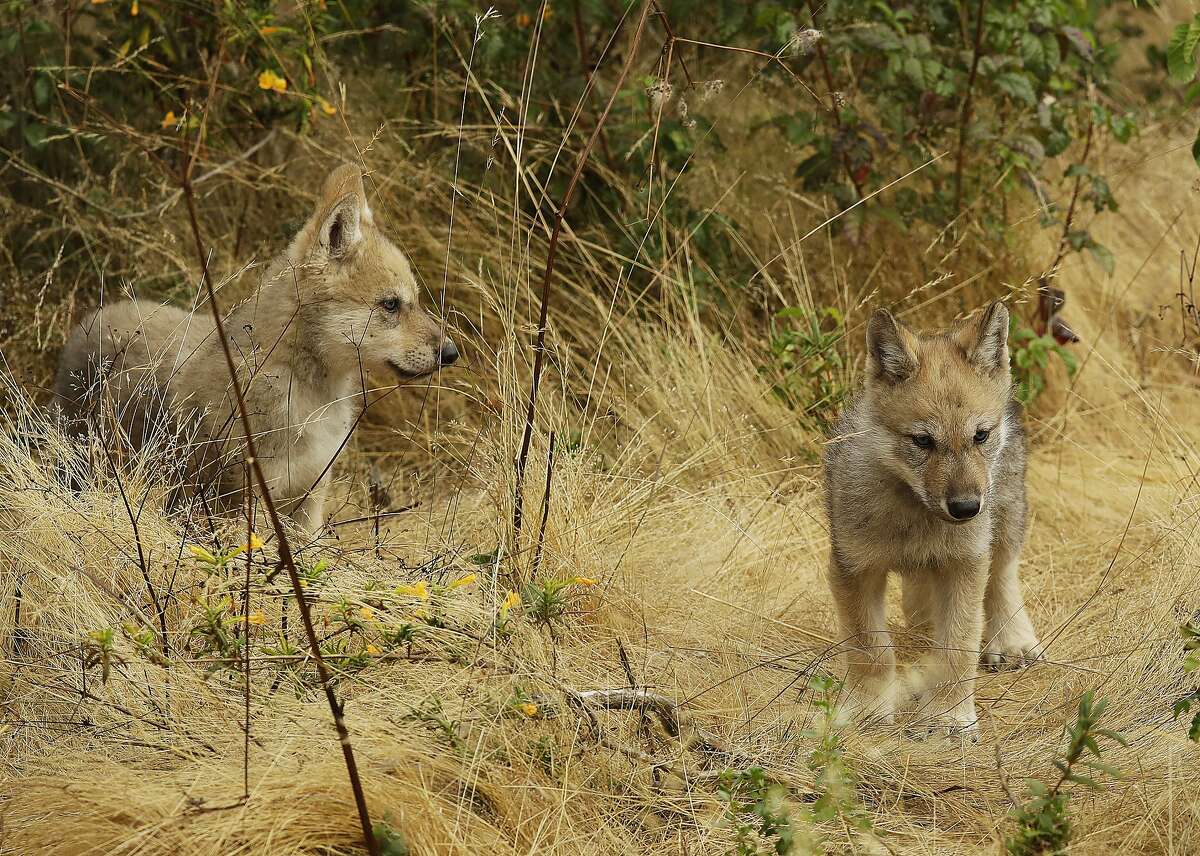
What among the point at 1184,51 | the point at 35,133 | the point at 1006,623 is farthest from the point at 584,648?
the point at 35,133

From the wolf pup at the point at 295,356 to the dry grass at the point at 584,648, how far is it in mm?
288

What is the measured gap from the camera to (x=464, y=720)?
3395 mm

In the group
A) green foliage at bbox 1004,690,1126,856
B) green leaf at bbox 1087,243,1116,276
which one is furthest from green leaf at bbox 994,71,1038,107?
green foliage at bbox 1004,690,1126,856

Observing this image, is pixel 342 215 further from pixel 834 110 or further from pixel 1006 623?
pixel 1006 623

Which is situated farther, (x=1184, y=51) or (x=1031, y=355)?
(x=1031, y=355)

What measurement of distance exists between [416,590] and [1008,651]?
7.43ft

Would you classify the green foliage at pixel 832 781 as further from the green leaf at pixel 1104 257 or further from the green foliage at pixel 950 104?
the green leaf at pixel 1104 257

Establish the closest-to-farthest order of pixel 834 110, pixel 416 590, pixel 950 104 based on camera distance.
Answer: pixel 416 590
pixel 834 110
pixel 950 104

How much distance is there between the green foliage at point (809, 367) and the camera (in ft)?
19.2

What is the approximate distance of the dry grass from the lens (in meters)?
3.27

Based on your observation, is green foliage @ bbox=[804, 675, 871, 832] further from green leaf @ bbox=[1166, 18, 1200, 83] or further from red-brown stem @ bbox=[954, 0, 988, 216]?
red-brown stem @ bbox=[954, 0, 988, 216]

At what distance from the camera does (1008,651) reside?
15.8ft

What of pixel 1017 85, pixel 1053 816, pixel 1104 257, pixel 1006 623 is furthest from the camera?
pixel 1104 257

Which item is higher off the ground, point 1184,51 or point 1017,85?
point 1184,51
